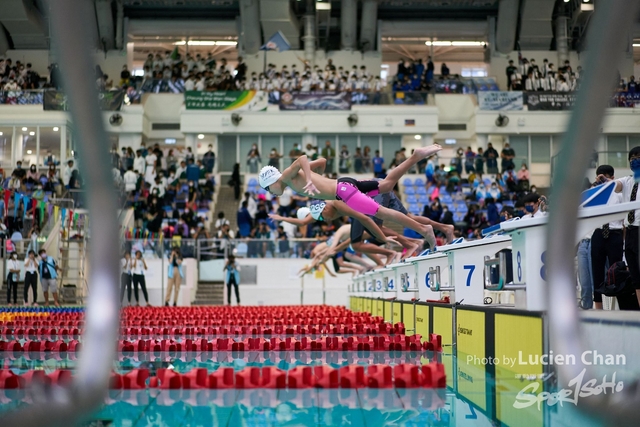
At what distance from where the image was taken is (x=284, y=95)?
31562mm

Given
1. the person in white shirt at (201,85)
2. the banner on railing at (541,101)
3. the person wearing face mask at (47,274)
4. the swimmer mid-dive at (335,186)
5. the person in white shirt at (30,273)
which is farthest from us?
the person in white shirt at (201,85)

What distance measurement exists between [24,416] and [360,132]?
3104 cm

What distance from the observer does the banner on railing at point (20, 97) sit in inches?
1193

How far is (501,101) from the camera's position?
31.6 metres

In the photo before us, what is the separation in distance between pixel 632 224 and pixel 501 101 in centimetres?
2717

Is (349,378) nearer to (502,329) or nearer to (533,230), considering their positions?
(502,329)

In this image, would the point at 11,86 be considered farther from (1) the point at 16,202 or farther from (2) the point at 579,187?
(2) the point at 579,187

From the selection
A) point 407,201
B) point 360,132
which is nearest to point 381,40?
point 360,132

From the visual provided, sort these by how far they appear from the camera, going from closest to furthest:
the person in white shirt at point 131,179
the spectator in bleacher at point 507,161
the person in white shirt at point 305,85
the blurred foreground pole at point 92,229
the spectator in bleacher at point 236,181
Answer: the blurred foreground pole at point 92,229 → the person in white shirt at point 131,179 → the spectator in bleacher at point 507,161 → the spectator in bleacher at point 236,181 → the person in white shirt at point 305,85

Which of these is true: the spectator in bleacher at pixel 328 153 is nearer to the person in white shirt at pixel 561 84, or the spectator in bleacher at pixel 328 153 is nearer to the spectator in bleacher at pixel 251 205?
the spectator in bleacher at pixel 251 205

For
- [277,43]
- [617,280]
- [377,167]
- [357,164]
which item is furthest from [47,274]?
[277,43]

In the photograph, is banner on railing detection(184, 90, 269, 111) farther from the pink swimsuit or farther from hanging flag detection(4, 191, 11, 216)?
the pink swimsuit

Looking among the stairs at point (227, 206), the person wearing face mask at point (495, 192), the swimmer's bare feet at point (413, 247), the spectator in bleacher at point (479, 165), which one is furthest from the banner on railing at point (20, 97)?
the swimmer's bare feet at point (413, 247)

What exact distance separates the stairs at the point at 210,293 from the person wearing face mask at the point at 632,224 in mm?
17074
